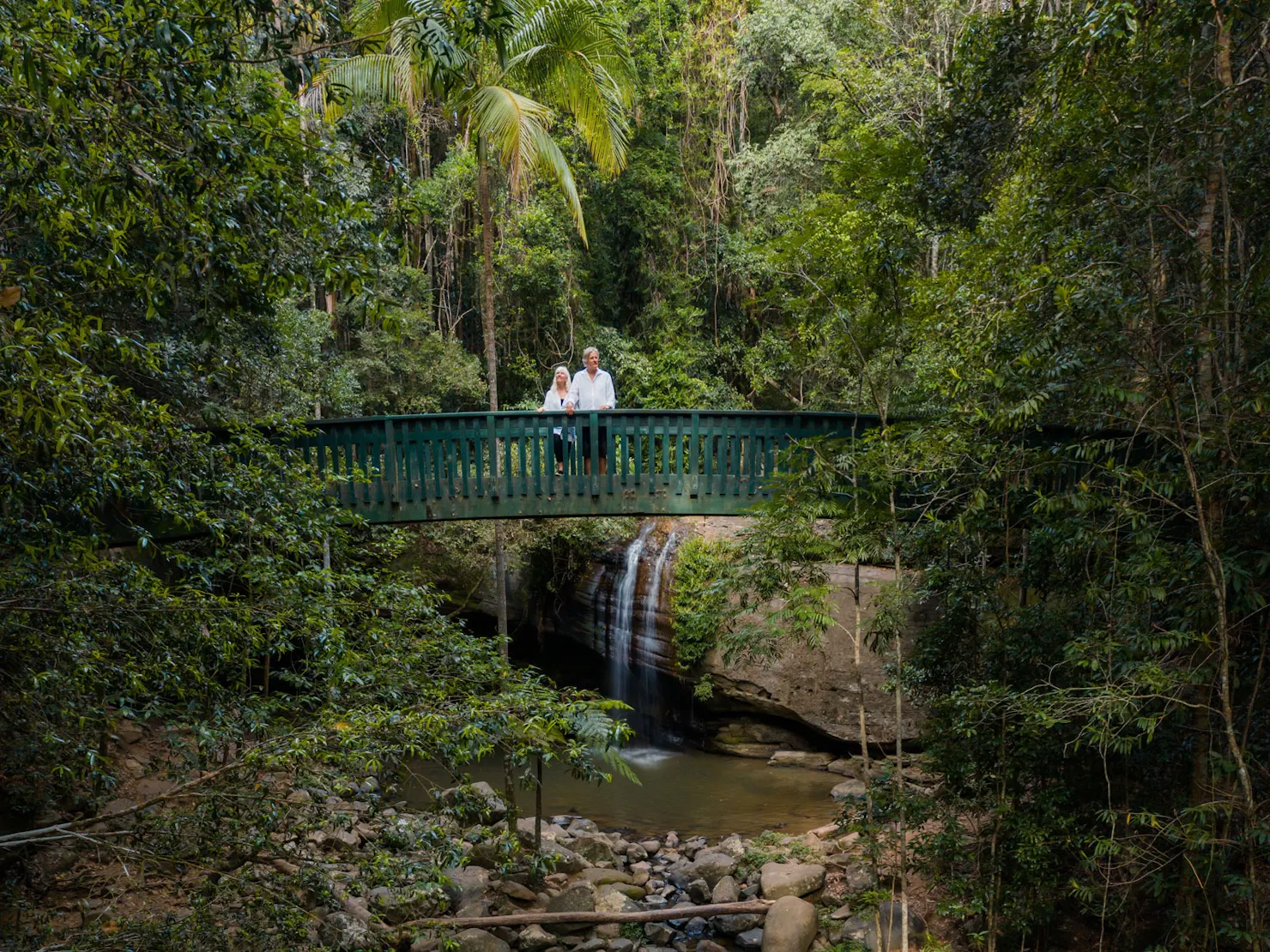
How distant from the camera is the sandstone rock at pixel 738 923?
8547 mm

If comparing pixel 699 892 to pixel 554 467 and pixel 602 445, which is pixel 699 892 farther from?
pixel 602 445

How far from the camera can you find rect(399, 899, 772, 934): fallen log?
Result: 314 inches

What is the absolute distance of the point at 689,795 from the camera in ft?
39.5

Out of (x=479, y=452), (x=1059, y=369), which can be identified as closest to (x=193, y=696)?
(x=479, y=452)

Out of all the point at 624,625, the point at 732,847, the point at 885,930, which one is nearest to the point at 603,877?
the point at 732,847

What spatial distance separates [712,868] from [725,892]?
529mm

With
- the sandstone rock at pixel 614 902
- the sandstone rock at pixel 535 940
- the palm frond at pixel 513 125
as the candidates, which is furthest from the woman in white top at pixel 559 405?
the sandstone rock at pixel 535 940

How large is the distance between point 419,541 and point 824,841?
7.71 meters

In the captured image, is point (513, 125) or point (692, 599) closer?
point (513, 125)

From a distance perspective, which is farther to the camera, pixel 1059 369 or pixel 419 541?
pixel 419 541

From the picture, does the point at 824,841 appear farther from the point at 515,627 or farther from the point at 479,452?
the point at 515,627

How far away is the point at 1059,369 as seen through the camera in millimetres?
6055

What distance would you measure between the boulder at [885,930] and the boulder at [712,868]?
151 centimetres

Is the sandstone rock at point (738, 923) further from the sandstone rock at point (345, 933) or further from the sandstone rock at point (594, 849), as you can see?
the sandstone rock at point (345, 933)
